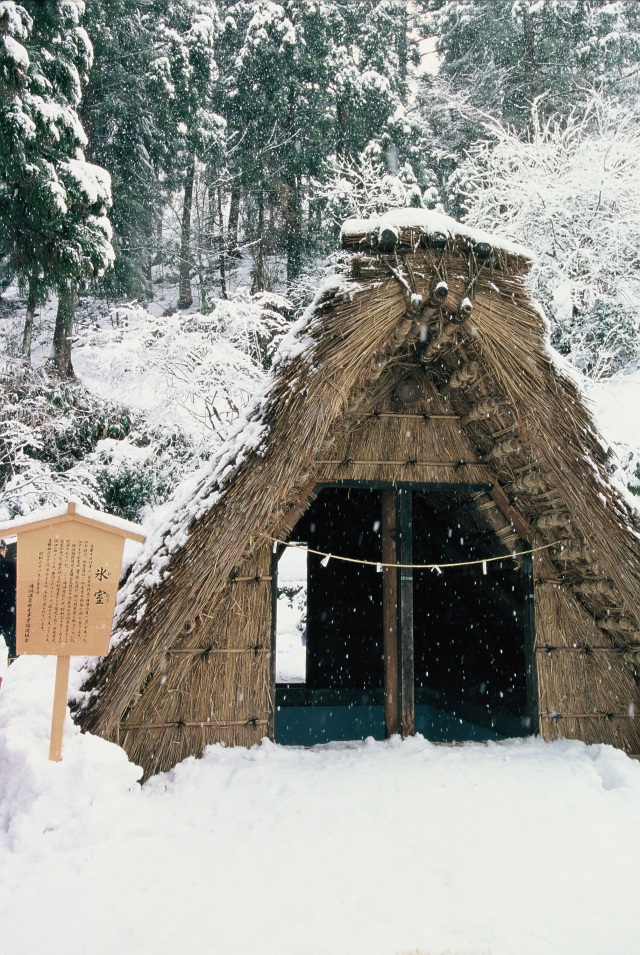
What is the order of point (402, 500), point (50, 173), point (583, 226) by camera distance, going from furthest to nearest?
point (583, 226), point (50, 173), point (402, 500)

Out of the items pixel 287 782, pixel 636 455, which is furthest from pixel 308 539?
pixel 636 455

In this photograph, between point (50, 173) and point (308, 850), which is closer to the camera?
point (308, 850)

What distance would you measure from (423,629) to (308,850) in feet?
14.8

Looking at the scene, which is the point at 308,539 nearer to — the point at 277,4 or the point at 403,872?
the point at 403,872

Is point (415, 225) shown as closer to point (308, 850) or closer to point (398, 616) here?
point (398, 616)

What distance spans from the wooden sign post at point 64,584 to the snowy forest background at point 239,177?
5.06 metres

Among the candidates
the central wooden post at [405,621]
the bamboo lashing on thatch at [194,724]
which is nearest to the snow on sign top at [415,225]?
the central wooden post at [405,621]

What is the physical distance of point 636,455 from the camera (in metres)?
8.46

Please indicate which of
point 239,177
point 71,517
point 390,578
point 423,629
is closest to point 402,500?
point 390,578

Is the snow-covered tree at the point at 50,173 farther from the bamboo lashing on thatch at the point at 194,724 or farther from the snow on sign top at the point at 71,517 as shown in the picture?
the bamboo lashing on thatch at the point at 194,724

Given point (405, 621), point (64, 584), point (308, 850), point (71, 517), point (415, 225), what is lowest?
point (308, 850)

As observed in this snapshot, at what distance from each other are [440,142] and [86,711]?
16295mm

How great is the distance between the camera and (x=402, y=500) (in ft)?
14.8

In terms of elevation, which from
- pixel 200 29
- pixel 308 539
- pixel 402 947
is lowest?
pixel 402 947
